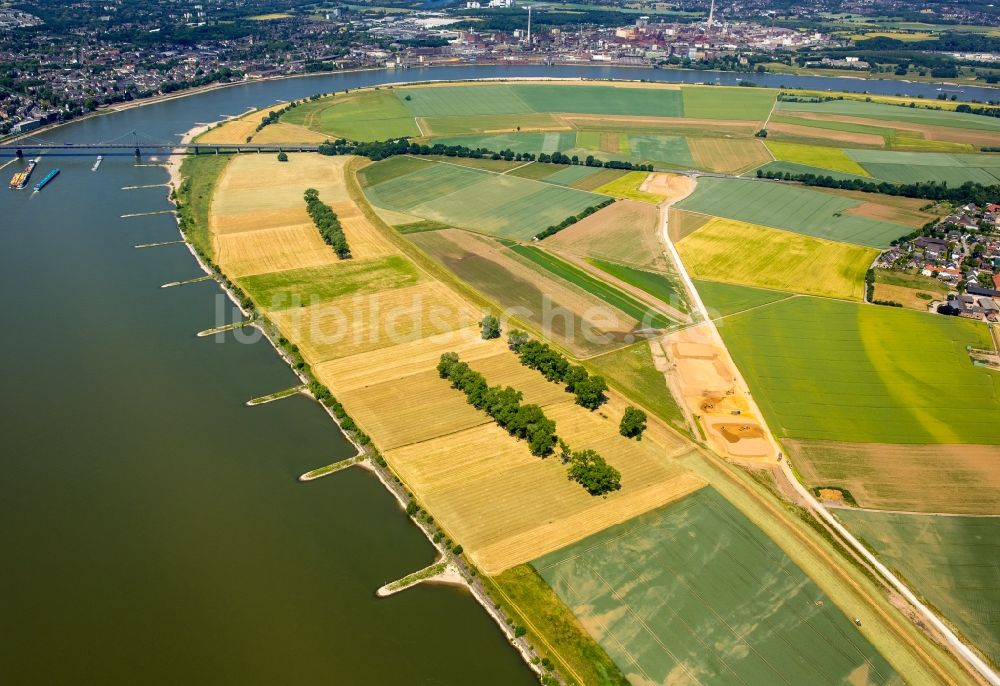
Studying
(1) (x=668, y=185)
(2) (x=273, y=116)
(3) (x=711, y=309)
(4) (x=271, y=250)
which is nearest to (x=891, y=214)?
(1) (x=668, y=185)

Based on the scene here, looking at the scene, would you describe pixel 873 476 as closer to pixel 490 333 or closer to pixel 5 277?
pixel 490 333

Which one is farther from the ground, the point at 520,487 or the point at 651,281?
the point at 651,281

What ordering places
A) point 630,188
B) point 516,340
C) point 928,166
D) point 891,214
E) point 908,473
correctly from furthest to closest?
point 928,166, point 630,188, point 891,214, point 516,340, point 908,473

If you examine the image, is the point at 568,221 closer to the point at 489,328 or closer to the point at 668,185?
the point at 668,185

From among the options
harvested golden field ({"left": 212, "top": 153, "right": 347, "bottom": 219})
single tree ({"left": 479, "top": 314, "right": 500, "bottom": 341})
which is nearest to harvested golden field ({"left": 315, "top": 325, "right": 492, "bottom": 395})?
single tree ({"left": 479, "top": 314, "right": 500, "bottom": 341})

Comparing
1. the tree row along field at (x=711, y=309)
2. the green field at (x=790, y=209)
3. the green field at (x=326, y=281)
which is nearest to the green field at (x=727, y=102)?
the tree row along field at (x=711, y=309)

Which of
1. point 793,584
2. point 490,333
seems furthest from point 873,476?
point 490,333

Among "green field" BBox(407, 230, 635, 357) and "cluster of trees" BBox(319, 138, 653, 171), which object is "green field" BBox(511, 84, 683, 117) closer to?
"cluster of trees" BBox(319, 138, 653, 171)
